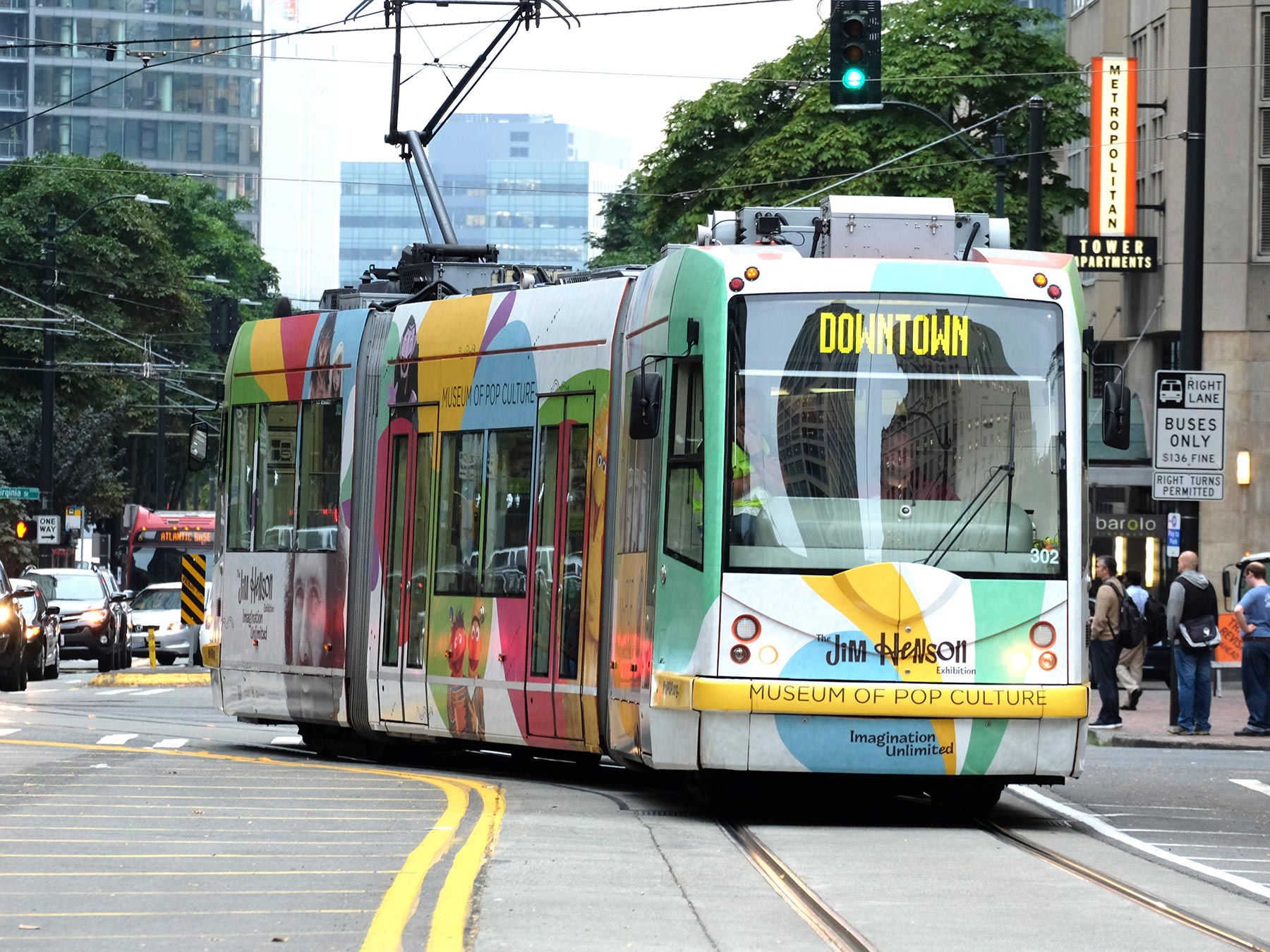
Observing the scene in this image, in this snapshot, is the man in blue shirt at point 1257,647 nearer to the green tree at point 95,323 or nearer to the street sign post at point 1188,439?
the street sign post at point 1188,439

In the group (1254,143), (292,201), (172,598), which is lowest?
(172,598)

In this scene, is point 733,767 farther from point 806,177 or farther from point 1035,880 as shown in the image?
point 806,177

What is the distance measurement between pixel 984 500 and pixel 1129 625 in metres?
12.3

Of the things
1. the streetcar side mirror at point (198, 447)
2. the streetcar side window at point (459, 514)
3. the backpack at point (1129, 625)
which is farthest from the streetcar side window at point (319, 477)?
the backpack at point (1129, 625)

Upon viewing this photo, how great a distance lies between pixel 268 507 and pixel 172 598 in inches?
1090

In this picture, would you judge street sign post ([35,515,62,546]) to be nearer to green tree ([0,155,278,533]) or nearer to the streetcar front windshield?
green tree ([0,155,278,533])

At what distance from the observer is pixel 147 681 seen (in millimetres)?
32656

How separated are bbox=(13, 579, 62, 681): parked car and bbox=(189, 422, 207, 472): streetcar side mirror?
1030cm

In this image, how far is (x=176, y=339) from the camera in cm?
7094

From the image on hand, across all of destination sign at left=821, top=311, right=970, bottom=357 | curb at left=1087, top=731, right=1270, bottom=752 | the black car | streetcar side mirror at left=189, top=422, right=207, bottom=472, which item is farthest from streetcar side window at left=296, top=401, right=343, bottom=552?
the black car

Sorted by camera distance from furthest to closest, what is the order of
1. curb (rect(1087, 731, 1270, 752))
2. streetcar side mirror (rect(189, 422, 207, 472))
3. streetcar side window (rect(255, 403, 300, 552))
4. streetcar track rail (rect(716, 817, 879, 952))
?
curb (rect(1087, 731, 1270, 752)), streetcar side mirror (rect(189, 422, 207, 472)), streetcar side window (rect(255, 403, 300, 552)), streetcar track rail (rect(716, 817, 879, 952))

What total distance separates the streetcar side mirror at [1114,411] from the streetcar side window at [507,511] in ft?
12.2

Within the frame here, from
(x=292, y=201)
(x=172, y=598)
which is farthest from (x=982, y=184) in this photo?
(x=292, y=201)

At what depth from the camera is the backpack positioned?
23.4 meters
